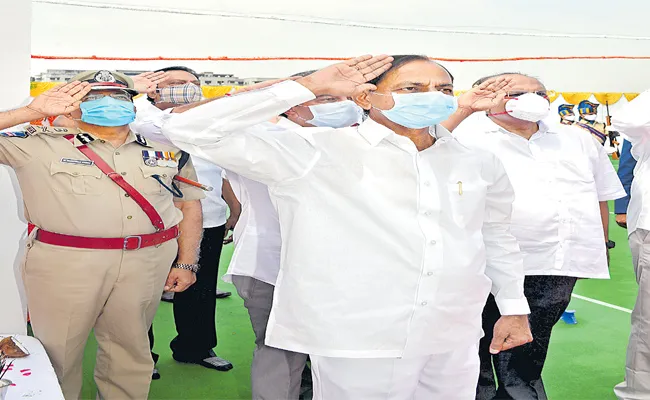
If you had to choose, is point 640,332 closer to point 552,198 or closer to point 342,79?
point 552,198

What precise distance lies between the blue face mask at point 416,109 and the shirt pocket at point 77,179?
1245 mm

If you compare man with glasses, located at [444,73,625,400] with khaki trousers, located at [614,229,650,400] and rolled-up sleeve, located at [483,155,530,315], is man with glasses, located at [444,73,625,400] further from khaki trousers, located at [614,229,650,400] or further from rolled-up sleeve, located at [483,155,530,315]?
rolled-up sleeve, located at [483,155,530,315]

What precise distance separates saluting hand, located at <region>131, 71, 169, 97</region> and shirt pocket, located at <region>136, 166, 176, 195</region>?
54 cm

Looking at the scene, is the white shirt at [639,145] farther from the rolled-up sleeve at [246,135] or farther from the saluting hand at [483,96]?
the rolled-up sleeve at [246,135]

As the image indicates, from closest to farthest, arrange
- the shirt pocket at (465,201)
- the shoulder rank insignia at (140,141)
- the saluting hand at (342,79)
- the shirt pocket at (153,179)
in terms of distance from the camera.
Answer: the saluting hand at (342,79) < the shirt pocket at (465,201) < the shirt pocket at (153,179) < the shoulder rank insignia at (140,141)

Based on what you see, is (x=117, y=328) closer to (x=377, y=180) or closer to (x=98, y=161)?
(x=98, y=161)

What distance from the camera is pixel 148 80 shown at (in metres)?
3.55

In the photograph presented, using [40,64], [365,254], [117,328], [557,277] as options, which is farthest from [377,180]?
[40,64]

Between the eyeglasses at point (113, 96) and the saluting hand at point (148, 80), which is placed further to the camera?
the saluting hand at point (148, 80)

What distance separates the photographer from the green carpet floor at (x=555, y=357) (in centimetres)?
379

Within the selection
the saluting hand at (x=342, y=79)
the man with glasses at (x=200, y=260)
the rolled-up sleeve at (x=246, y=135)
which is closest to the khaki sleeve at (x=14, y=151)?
the rolled-up sleeve at (x=246, y=135)

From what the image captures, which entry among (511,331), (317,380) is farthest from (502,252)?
(317,380)

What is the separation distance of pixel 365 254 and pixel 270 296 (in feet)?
3.58

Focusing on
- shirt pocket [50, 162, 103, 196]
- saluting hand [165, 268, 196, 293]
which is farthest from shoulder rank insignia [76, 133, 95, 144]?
saluting hand [165, 268, 196, 293]
